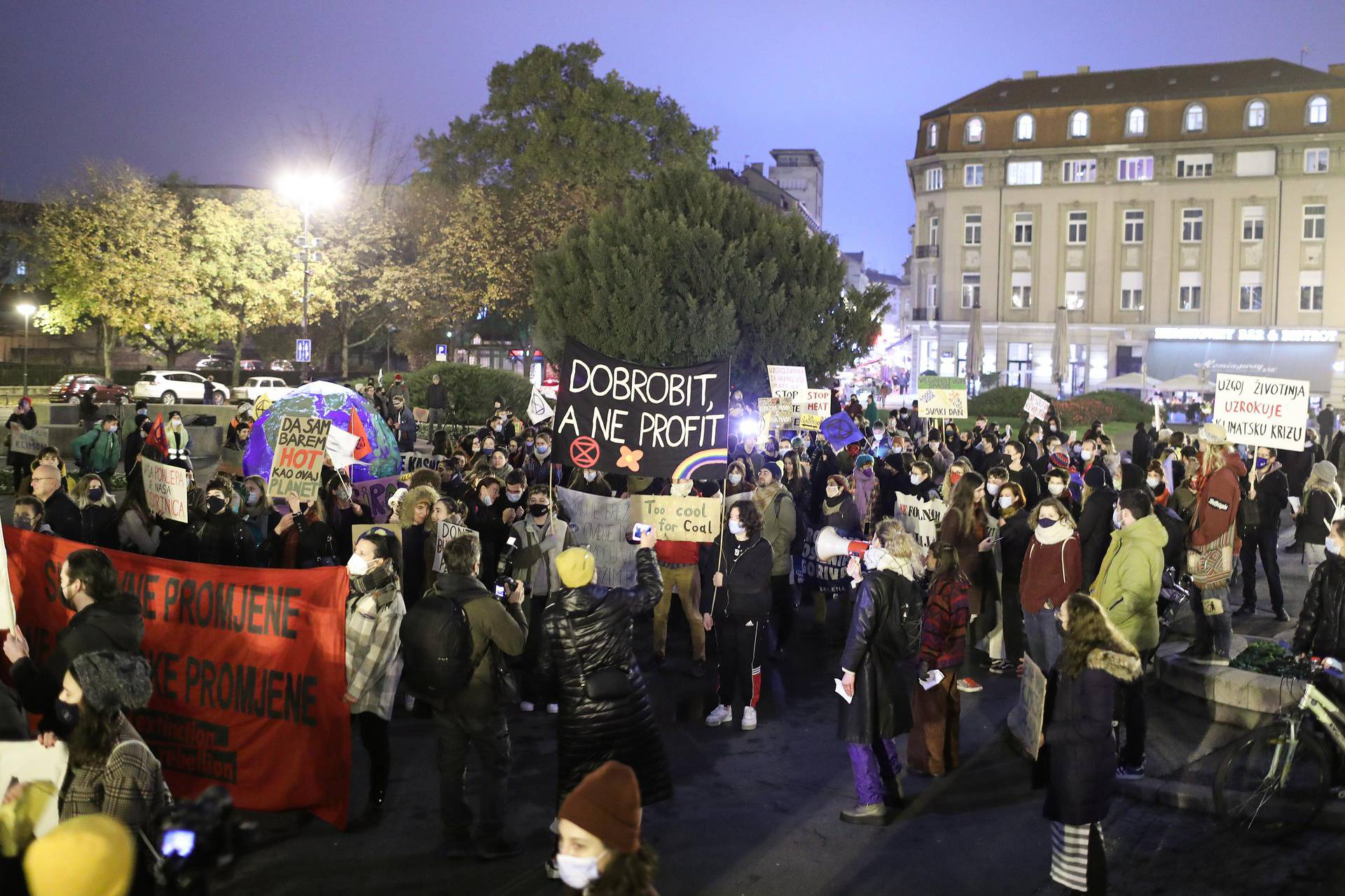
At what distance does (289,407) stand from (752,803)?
13.2 metres

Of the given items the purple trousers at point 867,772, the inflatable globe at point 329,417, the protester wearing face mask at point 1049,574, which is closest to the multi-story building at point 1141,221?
the inflatable globe at point 329,417

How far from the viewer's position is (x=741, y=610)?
28.0 feet

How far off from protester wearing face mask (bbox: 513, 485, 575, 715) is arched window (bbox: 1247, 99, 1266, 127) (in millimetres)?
65381

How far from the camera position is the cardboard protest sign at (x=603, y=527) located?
11094 millimetres

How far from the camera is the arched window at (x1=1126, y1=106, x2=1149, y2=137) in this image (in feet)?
215

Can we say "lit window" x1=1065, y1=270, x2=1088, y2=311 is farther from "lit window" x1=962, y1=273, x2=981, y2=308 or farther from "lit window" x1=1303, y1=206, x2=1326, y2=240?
"lit window" x1=1303, y1=206, x2=1326, y2=240

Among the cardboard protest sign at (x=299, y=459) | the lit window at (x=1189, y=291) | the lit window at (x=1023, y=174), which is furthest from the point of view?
the lit window at (x=1023, y=174)

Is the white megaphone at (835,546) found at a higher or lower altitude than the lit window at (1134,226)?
lower

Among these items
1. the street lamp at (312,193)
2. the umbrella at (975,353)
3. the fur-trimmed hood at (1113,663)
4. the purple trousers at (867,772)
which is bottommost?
the purple trousers at (867,772)

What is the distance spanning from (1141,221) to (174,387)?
52.1 m

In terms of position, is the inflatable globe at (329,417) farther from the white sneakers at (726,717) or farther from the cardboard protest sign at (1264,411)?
the cardboard protest sign at (1264,411)

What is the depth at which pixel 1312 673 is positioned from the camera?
6.98 meters

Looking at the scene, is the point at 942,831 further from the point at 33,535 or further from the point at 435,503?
the point at 33,535

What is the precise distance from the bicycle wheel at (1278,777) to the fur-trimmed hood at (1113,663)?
1866mm
